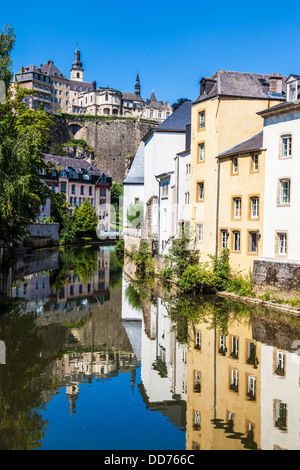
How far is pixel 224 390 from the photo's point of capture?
36.0ft

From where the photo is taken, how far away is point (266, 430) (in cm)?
888

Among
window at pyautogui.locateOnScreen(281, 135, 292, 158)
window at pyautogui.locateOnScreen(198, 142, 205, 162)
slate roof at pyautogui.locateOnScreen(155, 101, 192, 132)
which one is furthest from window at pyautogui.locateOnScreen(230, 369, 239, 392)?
slate roof at pyautogui.locateOnScreen(155, 101, 192, 132)

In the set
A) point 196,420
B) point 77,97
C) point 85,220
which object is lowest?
point 196,420

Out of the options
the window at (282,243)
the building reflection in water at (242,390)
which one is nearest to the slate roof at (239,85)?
the window at (282,243)

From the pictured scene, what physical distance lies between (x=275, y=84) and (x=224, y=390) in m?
18.8

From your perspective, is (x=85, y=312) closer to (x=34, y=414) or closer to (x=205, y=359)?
(x=205, y=359)

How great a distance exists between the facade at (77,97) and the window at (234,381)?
93.8 meters

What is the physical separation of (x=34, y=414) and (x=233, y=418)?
3.68m

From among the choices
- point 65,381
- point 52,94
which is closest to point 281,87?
point 65,381

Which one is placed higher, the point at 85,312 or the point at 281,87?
the point at 281,87

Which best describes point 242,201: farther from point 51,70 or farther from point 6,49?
point 51,70

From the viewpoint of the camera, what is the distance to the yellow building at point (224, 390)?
8.57 metres

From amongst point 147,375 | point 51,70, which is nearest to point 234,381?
point 147,375

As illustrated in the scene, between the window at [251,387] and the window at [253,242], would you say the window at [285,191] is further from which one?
the window at [251,387]
